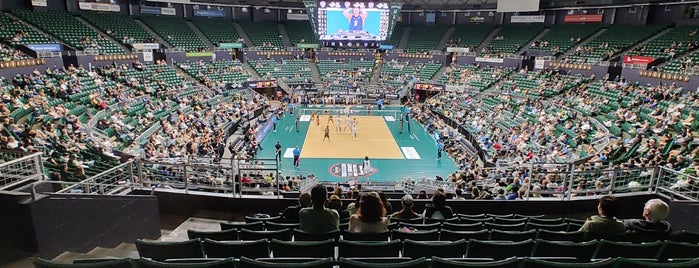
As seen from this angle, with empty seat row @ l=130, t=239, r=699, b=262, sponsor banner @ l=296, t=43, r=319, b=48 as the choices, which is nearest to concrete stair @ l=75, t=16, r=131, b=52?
sponsor banner @ l=296, t=43, r=319, b=48

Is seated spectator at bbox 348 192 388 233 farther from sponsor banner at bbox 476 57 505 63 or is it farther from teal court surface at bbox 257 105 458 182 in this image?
sponsor banner at bbox 476 57 505 63

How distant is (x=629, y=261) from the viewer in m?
3.85

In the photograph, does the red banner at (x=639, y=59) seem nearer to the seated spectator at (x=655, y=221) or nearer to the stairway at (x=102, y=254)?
the seated spectator at (x=655, y=221)

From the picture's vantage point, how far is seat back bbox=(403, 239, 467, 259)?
15.8 ft

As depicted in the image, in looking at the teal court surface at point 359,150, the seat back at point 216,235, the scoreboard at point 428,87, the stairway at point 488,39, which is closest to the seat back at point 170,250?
the seat back at point 216,235

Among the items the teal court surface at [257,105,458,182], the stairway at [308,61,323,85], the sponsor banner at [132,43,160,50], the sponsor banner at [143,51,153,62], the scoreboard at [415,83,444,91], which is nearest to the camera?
the teal court surface at [257,105,458,182]

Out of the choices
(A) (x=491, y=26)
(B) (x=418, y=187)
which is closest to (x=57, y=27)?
(B) (x=418, y=187)

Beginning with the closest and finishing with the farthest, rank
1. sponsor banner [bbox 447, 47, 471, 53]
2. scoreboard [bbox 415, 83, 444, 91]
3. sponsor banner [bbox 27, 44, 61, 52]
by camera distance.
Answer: sponsor banner [bbox 27, 44, 61, 52] < scoreboard [bbox 415, 83, 444, 91] < sponsor banner [bbox 447, 47, 471, 53]

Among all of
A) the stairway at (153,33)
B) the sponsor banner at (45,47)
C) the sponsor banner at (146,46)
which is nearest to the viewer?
the sponsor banner at (45,47)

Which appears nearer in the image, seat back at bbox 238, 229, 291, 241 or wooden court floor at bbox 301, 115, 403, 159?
seat back at bbox 238, 229, 291, 241

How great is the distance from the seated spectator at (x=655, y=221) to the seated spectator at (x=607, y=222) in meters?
0.23

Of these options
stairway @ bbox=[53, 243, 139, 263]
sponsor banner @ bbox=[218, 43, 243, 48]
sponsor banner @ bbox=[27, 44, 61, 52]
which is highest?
sponsor banner @ bbox=[218, 43, 243, 48]

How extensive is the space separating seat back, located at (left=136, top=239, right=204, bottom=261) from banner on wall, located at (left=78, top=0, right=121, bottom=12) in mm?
39279

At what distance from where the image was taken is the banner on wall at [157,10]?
42.0 m
